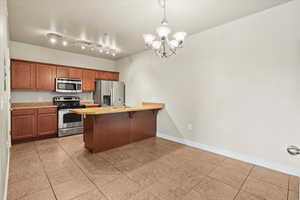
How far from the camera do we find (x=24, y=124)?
3521 millimetres

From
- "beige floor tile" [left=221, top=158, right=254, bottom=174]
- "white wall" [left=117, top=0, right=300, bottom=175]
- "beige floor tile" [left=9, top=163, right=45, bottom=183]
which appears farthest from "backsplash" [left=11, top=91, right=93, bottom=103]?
"beige floor tile" [left=221, top=158, right=254, bottom=174]

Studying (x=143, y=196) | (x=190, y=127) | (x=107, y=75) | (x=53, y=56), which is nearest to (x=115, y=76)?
(x=107, y=75)

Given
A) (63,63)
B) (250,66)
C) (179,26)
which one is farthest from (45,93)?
A: (250,66)

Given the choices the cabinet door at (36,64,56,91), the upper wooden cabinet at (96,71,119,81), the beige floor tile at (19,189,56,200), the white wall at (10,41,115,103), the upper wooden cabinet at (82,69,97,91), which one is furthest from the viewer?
the upper wooden cabinet at (96,71,119,81)

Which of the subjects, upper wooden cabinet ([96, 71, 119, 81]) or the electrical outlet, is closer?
the electrical outlet

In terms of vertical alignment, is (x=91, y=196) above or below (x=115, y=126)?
below

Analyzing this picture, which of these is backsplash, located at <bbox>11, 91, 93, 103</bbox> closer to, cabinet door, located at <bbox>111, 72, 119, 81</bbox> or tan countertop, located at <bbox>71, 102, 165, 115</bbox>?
cabinet door, located at <bbox>111, 72, 119, 81</bbox>

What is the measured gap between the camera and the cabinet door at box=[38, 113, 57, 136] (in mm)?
3754

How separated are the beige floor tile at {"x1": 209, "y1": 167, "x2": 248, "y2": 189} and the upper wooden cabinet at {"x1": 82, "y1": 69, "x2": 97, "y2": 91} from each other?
4.42 metres

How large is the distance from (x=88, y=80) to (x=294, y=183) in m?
5.47

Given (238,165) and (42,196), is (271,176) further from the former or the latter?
(42,196)

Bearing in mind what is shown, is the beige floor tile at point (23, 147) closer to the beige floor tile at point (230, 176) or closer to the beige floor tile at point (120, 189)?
the beige floor tile at point (120, 189)

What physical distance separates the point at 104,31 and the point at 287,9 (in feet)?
11.1

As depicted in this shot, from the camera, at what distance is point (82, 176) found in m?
2.13
